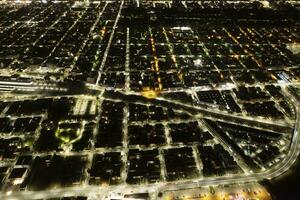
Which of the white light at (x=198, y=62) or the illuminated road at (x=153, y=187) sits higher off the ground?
the white light at (x=198, y=62)

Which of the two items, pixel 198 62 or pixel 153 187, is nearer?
pixel 153 187

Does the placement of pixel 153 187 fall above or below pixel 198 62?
below

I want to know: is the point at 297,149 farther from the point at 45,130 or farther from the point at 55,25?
the point at 55,25

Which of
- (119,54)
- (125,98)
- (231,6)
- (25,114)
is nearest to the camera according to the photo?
(25,114)

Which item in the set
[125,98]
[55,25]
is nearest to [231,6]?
[55,25]

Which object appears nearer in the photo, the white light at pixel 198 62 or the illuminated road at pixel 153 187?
the illuminated road at pixel 153 187

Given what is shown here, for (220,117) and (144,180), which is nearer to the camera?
(144,180)

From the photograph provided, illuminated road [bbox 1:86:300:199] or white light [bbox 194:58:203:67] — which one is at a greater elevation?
white light [bbox 194:58:203:67]

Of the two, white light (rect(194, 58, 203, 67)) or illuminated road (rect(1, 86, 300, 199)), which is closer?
illuminated road (rect(1, 86, 300, 199))

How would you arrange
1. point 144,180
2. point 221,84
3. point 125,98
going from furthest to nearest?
point 221,84
point 125,98
point 144,180
